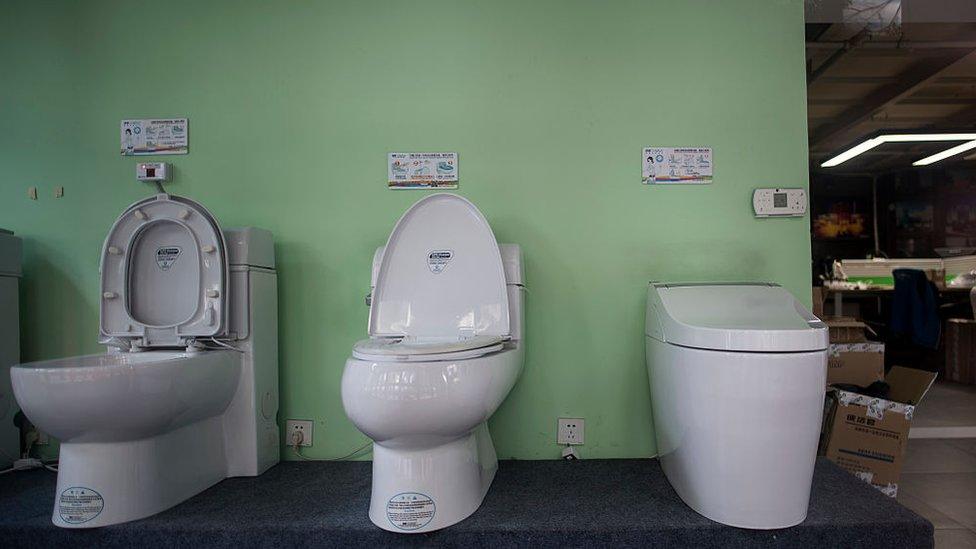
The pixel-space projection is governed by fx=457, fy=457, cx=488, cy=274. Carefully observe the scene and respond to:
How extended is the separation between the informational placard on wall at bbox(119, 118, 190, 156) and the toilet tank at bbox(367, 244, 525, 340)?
0.96 metres

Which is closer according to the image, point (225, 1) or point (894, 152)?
point (225, 1)

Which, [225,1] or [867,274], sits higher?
[225,1]

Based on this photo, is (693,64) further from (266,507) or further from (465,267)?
(266,507)

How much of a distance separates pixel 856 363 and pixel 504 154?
2.11 meters

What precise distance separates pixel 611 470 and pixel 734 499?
48cm

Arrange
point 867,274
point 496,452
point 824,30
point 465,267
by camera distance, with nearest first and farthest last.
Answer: point 465,267, point 496,452, point 824,30, point 867,274

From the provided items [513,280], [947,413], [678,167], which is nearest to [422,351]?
[513,280]

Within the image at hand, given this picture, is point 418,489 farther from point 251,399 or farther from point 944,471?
point 944,471

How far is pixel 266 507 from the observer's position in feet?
4.31

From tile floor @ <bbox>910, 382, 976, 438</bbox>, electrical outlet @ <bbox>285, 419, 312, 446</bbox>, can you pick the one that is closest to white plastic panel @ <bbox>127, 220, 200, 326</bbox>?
electrical outlet @ <bbox>285, 419, 312, 446</bbox>

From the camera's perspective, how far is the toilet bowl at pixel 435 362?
1.08 metres

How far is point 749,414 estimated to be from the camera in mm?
1117

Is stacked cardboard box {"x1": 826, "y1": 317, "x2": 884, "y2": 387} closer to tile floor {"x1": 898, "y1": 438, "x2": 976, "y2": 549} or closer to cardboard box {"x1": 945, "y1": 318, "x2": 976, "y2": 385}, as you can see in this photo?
→ tile floor {"x1": 898, "y1": 438, "x2": 976, "y2": 549}

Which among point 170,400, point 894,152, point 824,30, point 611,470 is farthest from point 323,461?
point 894,152
